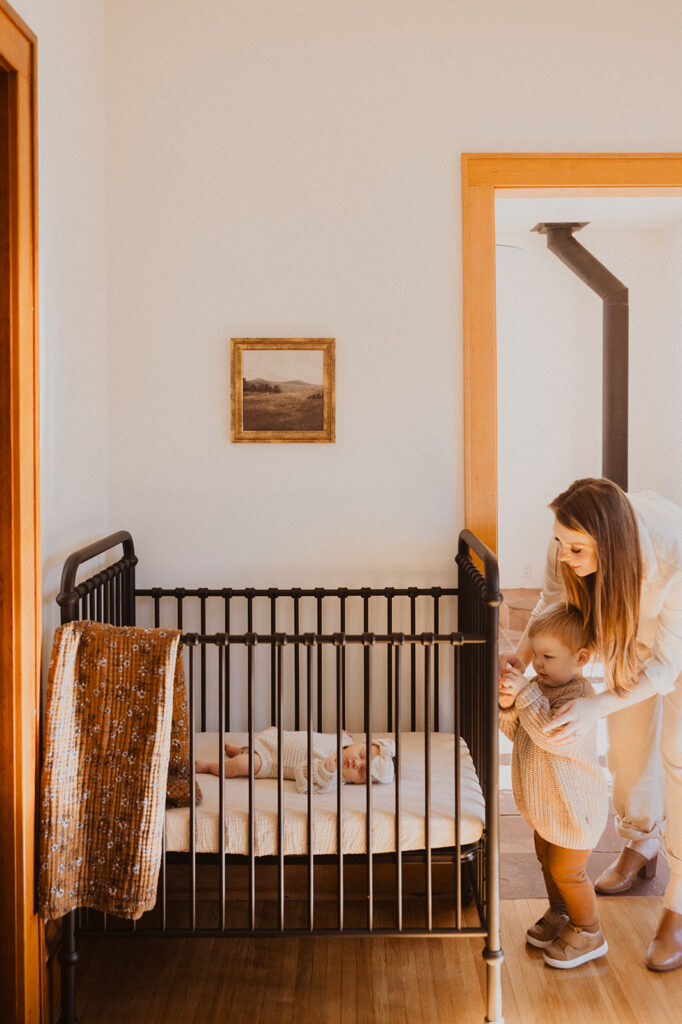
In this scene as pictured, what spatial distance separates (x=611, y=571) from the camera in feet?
6.33

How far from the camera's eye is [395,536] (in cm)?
249

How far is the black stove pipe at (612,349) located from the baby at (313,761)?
2.97m

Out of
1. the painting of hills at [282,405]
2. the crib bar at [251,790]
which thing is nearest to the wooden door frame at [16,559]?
the crib bar at [251,790]

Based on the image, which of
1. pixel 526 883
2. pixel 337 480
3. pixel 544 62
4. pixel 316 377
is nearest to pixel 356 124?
pixel 544 62

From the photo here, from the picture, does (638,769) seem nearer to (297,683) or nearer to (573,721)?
(573,721)

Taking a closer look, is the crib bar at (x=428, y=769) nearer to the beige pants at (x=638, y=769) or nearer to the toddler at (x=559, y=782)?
the toddler at (x=559, y=782)

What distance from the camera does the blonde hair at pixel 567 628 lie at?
2.05m

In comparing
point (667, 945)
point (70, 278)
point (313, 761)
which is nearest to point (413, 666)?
point (313, 761)

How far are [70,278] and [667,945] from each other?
7.43 feet

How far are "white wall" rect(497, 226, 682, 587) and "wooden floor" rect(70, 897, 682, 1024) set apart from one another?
3378mm

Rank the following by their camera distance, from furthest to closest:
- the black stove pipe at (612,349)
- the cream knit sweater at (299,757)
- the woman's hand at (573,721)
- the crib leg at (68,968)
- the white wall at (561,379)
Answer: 1. the white wall at (561,379)
2. the black stove pipe at (612,349)
3. the cream knit sweater at (299,757)
4. the woman's hand at (573,721)
5. the crib leg at (68,968)

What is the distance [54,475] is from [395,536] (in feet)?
3.32

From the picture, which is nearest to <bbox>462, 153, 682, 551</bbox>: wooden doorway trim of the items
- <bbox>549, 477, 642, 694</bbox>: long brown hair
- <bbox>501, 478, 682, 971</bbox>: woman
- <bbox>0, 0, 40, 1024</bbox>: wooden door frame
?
<bbox>501, 478, 682, 971</bbox>: woman

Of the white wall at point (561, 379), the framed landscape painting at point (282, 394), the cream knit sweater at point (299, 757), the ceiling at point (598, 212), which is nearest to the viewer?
the cream knit sweater at point (299, 757)
